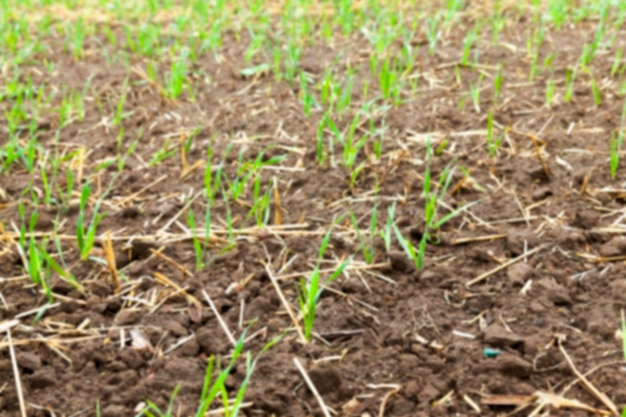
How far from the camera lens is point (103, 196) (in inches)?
90.7

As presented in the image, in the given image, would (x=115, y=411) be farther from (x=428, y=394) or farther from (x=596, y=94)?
(x=596, y=94)

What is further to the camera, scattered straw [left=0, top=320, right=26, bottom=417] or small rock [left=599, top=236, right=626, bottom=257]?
small rock [left=599, top=236, right=626, bottom=257]

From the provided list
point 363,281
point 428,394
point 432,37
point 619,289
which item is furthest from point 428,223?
point 432,37

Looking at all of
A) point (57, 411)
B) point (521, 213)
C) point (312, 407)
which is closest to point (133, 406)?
point (57, 411)

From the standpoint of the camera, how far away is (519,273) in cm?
186

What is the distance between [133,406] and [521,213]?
1.24m

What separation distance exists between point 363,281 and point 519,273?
399 mm

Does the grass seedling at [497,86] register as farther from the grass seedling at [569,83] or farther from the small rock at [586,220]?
the small rock at [586,220]

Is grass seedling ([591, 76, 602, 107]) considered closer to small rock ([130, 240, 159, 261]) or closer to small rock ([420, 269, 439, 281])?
small rock ([420, 269, 439, 281])

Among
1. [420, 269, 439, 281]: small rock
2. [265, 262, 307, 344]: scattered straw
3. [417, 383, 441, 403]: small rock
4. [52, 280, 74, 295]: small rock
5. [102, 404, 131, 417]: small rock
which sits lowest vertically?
[417, 383, 441, 403]: small rock

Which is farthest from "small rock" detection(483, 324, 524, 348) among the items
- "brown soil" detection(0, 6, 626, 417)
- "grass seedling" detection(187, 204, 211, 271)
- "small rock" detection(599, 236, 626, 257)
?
"grass seedling" detection(187, 204, 211, 271)

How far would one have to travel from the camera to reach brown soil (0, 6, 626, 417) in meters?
1.56

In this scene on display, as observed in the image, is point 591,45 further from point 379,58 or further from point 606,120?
point 379,58

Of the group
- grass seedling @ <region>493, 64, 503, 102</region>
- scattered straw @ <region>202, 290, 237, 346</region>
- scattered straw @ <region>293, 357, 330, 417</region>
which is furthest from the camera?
grass seedling @ <region>493, 64, 503, 102</region>
